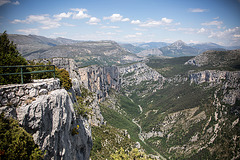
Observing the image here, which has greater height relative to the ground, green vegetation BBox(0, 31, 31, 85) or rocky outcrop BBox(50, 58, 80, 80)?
green vegetation BBox(0, 31, 31, 85)

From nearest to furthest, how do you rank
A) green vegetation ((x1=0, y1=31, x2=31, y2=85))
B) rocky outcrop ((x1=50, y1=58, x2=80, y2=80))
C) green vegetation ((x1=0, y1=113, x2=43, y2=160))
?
green vegetation ((x1=0, y1=113, x2=43, y2=160)) → green vegetation ((x1=0, y1=31, x2=31, y2=85)) → rocky outcrop ((x1=50, y1=58, x2=80, y2=80))

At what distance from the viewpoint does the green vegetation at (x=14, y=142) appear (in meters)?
10.2

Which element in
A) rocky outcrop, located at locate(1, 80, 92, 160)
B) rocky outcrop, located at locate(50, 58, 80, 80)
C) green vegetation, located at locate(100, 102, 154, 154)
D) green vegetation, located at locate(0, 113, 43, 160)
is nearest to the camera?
green vegetation, located at locate(0, 113, 43, 160)

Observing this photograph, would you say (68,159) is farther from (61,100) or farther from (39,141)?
(61,100)

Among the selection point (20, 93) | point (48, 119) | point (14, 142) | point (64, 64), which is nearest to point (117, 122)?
point (64, 64)

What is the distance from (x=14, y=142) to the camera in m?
10.6

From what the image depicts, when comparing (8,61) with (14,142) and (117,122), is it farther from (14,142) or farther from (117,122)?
(117,122)

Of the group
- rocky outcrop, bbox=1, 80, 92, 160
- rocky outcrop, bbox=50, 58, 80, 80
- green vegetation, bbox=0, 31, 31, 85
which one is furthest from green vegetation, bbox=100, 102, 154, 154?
green vegetation, bbox=0, 31, 31, 85

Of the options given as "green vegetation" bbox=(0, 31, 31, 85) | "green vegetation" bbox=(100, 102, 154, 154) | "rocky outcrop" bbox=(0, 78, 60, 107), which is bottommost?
"green vegetation" bbox=(100, 102, 154, 154)

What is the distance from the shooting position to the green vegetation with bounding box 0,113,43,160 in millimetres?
10219

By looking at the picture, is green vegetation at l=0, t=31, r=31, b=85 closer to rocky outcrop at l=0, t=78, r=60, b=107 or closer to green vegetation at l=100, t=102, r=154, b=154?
rocky outcrop at l=0, t=78, r=60, b=107

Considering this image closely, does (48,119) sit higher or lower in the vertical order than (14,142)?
higher

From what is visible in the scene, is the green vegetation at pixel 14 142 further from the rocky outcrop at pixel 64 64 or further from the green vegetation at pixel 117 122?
the green vegetation at pixel 117 122

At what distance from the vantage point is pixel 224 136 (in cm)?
12925
